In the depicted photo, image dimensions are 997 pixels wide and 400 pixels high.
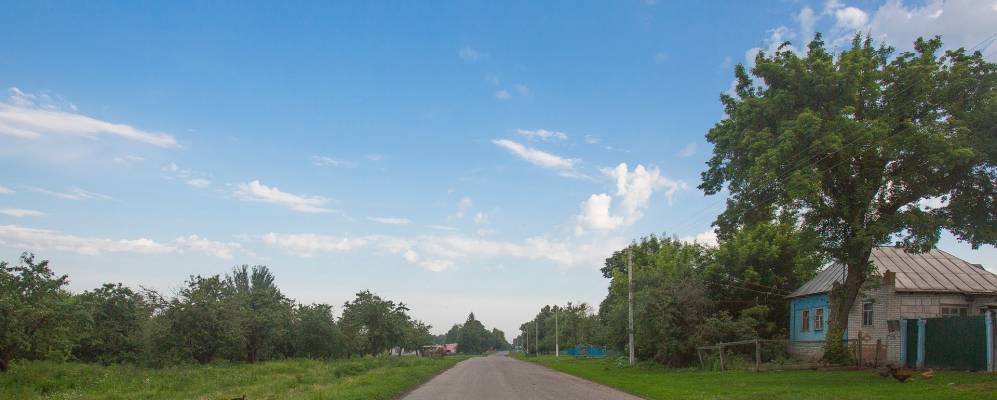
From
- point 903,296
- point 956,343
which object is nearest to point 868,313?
point 903,296

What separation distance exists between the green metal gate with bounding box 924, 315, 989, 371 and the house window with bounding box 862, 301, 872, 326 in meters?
6.50

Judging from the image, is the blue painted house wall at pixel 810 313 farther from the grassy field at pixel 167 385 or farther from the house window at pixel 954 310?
the grassy field at pixel 167 385

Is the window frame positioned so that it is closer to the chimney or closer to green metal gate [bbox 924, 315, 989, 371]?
the chimney

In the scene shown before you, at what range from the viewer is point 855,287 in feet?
89.2

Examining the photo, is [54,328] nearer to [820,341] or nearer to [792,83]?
[792,83]

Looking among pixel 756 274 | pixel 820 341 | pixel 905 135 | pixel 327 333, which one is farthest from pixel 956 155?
pixel 327 333

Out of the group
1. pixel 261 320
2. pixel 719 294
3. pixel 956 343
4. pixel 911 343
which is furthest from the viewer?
pixel 261 320

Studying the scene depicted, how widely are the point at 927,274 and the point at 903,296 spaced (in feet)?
8.67

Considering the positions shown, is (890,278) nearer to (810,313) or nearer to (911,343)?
(911,343)

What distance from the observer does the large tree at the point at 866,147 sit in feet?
75.6

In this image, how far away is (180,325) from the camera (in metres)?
44.4

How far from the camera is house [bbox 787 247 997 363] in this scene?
2966 centimetres

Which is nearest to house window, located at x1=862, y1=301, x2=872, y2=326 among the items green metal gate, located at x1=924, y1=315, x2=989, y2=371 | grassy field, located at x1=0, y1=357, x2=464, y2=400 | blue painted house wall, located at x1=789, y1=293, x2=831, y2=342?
blue painted house wall, located at x1=789, y1=293, x2=831, y2=342

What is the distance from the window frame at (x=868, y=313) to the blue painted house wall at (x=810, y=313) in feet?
6.10
